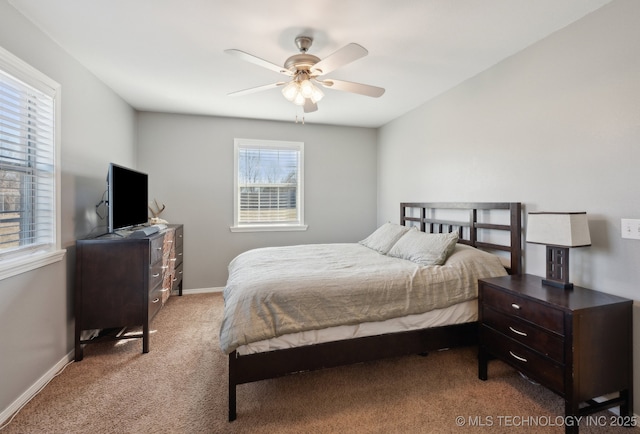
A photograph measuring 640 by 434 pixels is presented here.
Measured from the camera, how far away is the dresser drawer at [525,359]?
159 cm

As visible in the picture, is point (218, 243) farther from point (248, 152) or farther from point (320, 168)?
point (320, 168)

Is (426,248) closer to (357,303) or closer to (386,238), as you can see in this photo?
(386,238)

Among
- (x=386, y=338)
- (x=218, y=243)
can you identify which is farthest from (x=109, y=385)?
(x=218, y=243)

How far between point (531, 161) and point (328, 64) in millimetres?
1786

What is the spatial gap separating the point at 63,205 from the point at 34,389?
1.33m

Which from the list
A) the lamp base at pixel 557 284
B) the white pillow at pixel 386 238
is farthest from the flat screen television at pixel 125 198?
the lamp base at pixel 557 284

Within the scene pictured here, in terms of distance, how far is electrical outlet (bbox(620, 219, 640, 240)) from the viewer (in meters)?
1.68

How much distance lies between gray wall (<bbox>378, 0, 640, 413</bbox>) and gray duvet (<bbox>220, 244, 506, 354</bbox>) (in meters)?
0.66

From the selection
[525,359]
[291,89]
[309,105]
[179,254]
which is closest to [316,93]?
[291,89]

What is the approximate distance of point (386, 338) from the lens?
2.03 meters

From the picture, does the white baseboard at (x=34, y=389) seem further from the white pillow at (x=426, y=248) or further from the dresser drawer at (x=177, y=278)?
the white pillow at (x=426, y=248)

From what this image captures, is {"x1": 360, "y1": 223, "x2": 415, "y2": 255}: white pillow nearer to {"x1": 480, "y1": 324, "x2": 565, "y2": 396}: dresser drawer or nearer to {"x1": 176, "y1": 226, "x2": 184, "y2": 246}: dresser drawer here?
{"x1": 480, "y1": 324, "x2": 565, "y2": 396}: dresser drawer

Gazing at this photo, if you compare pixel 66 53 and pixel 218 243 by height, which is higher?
pixel 66 53

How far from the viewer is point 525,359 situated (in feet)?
5.81
